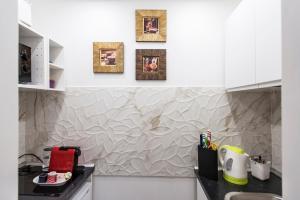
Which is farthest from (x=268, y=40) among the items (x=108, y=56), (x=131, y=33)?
(x=108, y=56)

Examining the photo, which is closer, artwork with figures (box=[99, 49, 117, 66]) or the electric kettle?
the electric kettle

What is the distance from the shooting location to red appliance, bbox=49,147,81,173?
1688 millimetres

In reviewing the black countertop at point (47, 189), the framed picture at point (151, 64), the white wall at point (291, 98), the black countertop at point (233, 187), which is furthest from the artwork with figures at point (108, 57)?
the white wall at point (291, 98)

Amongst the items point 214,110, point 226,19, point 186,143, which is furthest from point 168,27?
point 186,143

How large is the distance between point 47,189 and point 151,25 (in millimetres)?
1564

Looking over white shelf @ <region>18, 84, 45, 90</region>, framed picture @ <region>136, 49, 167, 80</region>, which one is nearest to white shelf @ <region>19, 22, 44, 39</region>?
white shelf @ <region>18, 84, 45, 90</region>

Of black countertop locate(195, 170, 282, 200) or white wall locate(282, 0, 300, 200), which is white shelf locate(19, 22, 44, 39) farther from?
black countertop locate(195, 170, 282, 200)

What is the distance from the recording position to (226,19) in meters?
1.95

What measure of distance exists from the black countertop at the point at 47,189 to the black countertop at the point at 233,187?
2.96ft

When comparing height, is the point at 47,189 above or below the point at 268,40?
below

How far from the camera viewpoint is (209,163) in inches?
65.6

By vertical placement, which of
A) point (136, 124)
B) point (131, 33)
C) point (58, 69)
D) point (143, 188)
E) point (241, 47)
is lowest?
point (143, 188)

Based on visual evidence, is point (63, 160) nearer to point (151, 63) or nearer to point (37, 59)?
point (37, 59)

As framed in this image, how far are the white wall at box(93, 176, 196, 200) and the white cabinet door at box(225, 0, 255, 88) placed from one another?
100 cm
